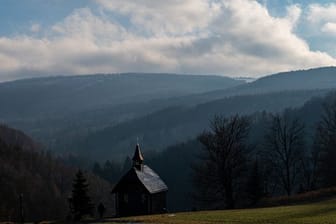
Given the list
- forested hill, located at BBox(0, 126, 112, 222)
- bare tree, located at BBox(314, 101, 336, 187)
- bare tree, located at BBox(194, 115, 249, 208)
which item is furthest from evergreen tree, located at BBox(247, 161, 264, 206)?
forested hill, located at BBox(0, 126, 112, 222)

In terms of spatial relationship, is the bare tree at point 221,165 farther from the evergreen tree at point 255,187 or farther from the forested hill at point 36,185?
the forested hill at point 36,185

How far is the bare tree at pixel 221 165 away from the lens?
225 ft

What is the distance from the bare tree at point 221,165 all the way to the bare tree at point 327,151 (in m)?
10.1

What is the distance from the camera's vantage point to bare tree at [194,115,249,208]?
225 ft

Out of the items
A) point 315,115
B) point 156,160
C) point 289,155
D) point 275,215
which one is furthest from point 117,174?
point 275,215

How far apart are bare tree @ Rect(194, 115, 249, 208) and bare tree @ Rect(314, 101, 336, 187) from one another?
10054mm

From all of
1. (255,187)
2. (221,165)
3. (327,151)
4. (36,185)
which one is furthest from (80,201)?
(36,185)

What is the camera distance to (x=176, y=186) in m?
160

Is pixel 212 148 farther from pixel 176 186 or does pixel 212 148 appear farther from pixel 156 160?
pixel 156 160

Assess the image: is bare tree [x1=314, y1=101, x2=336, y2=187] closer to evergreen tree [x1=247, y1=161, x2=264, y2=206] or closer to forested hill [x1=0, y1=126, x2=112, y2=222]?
evergreen tree [x1=247, y1=161, x2=264, y2=206]

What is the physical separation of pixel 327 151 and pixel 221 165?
1370 centimetres

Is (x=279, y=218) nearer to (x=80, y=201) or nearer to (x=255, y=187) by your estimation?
(x=80, y=201)

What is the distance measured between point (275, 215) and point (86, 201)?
76.6 ft

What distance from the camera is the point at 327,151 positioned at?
240 feet
